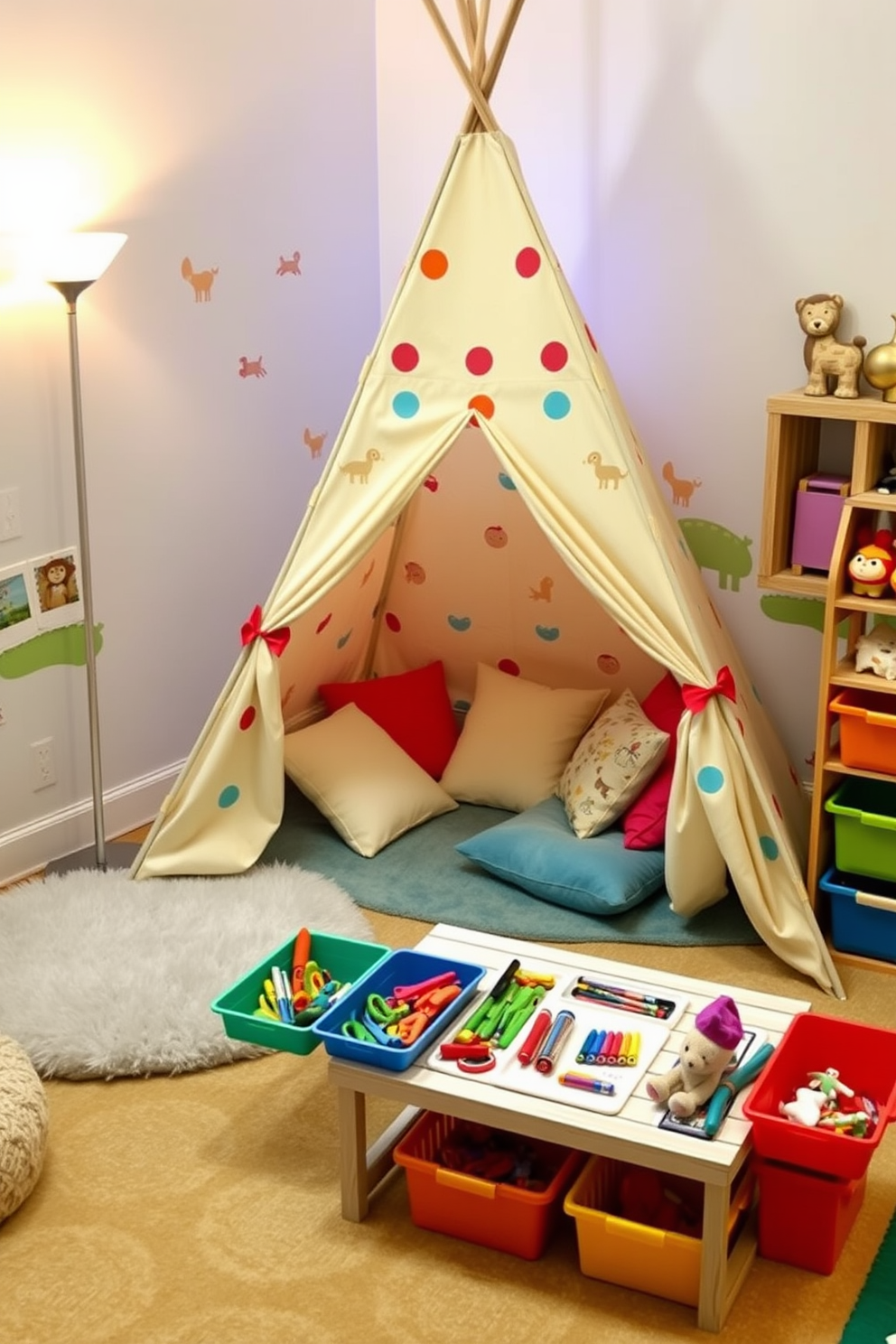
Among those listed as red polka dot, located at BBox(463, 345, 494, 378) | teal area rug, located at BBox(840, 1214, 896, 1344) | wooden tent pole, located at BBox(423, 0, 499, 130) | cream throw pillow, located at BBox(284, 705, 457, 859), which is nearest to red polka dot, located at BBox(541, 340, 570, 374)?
red polka dot, located at BBox(463, 345, 494, 378)

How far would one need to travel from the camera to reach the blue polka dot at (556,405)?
3.39 metres

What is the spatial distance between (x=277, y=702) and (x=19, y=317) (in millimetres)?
1069

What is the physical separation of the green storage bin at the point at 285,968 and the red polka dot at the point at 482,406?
1.24 m

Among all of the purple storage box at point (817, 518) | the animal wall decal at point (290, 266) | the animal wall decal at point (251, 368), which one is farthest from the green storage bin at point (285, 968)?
the animal wall decal at point (290, 266)

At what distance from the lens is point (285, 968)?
2889 mm

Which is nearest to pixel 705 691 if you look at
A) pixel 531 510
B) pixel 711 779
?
pixel 711 779

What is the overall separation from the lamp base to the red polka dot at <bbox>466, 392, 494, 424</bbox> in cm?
135

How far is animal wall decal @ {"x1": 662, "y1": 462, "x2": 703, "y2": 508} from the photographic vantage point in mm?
4062

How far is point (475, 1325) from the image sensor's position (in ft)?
7.71

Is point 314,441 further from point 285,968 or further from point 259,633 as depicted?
point 285,968

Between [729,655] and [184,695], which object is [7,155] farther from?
[729,655]

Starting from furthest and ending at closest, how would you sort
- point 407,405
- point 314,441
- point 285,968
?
point 314,441
point 407,405
point 285,968

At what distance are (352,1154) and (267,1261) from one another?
210mm

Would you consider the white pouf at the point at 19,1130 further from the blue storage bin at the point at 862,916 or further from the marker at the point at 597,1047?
the blue storage bin at the point at 862,916
